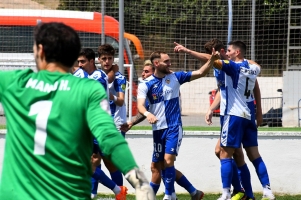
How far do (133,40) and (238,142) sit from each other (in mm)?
4253

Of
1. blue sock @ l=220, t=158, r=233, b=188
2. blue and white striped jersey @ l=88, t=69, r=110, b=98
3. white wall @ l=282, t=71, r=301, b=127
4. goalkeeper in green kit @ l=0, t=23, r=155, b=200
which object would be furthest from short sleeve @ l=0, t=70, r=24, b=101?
white wall @ l=282, t=71, r=301, b=127

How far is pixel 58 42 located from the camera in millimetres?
3014

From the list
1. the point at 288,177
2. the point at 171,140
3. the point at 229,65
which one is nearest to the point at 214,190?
the point at 288,177

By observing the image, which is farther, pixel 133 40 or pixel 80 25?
pixel 80 25

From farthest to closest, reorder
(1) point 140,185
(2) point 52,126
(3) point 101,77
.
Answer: (3) point 101,77 → (2) point 52,126 → (1) point 140,185

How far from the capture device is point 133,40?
38.3 ft

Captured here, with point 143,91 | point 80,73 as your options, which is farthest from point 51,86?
point 143,91

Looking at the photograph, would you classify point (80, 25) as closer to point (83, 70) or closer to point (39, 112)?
point (83, 70)

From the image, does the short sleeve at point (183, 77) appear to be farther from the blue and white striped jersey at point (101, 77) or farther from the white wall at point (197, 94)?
the white wall at point (197, 94)

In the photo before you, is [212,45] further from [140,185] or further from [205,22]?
[140,185]

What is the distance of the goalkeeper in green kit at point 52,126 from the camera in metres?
2.99

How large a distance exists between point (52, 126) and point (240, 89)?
17.2 ft

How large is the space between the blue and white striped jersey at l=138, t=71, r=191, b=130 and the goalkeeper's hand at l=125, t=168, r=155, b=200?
5234 millimetres

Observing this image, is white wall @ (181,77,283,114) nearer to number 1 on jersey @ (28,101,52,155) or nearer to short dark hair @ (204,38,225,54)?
short dark hair @ (204,38,225,54)
